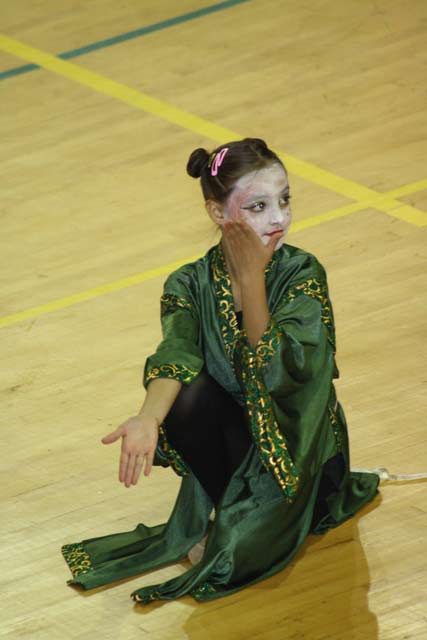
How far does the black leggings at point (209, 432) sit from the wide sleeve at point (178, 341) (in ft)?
0.15

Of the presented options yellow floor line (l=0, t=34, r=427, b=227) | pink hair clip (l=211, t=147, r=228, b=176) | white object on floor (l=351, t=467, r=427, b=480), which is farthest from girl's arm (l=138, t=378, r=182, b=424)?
yellow floor line (l=0, t=34, r=427, b=227)

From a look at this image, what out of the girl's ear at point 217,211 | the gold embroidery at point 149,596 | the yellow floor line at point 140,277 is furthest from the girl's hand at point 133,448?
the yellow floor line at point 140,277

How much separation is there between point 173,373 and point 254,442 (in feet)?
0.77

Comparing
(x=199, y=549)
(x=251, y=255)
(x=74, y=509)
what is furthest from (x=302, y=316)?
(x=74, y=509)

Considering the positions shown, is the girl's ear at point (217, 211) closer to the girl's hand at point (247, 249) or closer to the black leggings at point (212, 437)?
the girl's hand at point (247, 249)

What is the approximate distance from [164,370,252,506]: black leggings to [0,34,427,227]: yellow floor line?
1.86m

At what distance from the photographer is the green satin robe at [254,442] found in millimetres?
3037

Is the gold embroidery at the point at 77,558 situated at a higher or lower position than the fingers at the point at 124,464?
lower

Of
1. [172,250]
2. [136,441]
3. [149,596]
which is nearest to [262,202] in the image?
[136,441]

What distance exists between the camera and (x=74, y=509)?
11.4 feet

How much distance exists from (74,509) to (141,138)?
2.62 metres

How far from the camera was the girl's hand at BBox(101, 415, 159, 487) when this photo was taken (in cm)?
286

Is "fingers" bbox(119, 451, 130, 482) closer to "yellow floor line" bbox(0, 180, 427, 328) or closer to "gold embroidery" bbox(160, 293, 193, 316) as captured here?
"gold embroidery" bbox(160, 293, 193, 316)

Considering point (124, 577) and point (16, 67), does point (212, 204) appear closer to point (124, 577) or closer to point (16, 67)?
point (124, 577)
